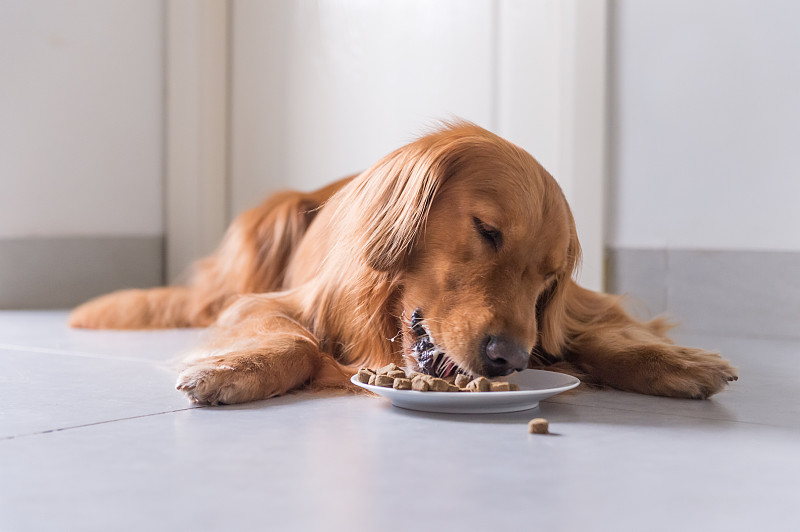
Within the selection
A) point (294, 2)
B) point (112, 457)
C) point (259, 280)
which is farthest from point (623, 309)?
point (294, 2)

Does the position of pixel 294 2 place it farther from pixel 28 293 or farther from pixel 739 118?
pixel 739 118

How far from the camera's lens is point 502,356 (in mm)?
1427

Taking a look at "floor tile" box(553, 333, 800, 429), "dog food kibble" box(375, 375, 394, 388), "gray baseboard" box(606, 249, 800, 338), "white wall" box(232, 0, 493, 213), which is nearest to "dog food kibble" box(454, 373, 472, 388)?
"dog food kibble" box(375, 375, 394, 388)

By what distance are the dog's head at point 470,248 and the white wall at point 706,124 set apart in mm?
1170

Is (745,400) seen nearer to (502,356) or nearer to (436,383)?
(502,356)

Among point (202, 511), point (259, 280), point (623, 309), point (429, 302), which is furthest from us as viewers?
point (259, 280)

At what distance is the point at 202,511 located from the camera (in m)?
0.88

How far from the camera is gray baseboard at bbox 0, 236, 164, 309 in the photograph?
133 inches

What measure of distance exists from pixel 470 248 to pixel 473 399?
35cm

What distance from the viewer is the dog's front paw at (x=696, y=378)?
5.14 feet

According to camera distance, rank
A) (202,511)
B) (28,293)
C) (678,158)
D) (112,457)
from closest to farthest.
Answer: (202,511) < (112,457) < (678,158) < (28,293)

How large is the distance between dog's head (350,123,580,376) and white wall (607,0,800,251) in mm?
1170

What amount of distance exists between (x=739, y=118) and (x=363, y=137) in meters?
1.48

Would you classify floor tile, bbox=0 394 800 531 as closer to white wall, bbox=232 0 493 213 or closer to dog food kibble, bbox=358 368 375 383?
dog food kibble, bbox=358 368 375 383
